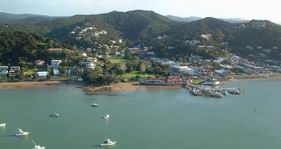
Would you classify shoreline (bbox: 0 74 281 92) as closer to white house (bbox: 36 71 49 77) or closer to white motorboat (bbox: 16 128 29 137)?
white house (bbox: 36 71 49 77)

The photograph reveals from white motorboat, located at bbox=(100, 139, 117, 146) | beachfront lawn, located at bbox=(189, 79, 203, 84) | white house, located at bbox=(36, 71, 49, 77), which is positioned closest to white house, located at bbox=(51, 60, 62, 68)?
white house, located at bbox=(36, 71, 49, 77)

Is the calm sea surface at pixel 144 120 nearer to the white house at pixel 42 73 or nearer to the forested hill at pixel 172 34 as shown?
the white house at pixel 42 73

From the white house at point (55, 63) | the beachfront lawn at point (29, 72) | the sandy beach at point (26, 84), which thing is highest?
the white house at point (55, 63)

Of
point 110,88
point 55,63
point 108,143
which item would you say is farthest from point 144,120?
point 55,63

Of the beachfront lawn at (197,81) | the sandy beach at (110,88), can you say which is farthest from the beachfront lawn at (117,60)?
the sandy beach at (110,88)

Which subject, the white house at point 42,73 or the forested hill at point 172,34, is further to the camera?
the forested hill at point 172,34

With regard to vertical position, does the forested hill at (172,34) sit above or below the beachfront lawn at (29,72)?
above

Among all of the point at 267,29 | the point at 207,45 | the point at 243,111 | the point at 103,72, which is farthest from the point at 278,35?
the point at 243,111
